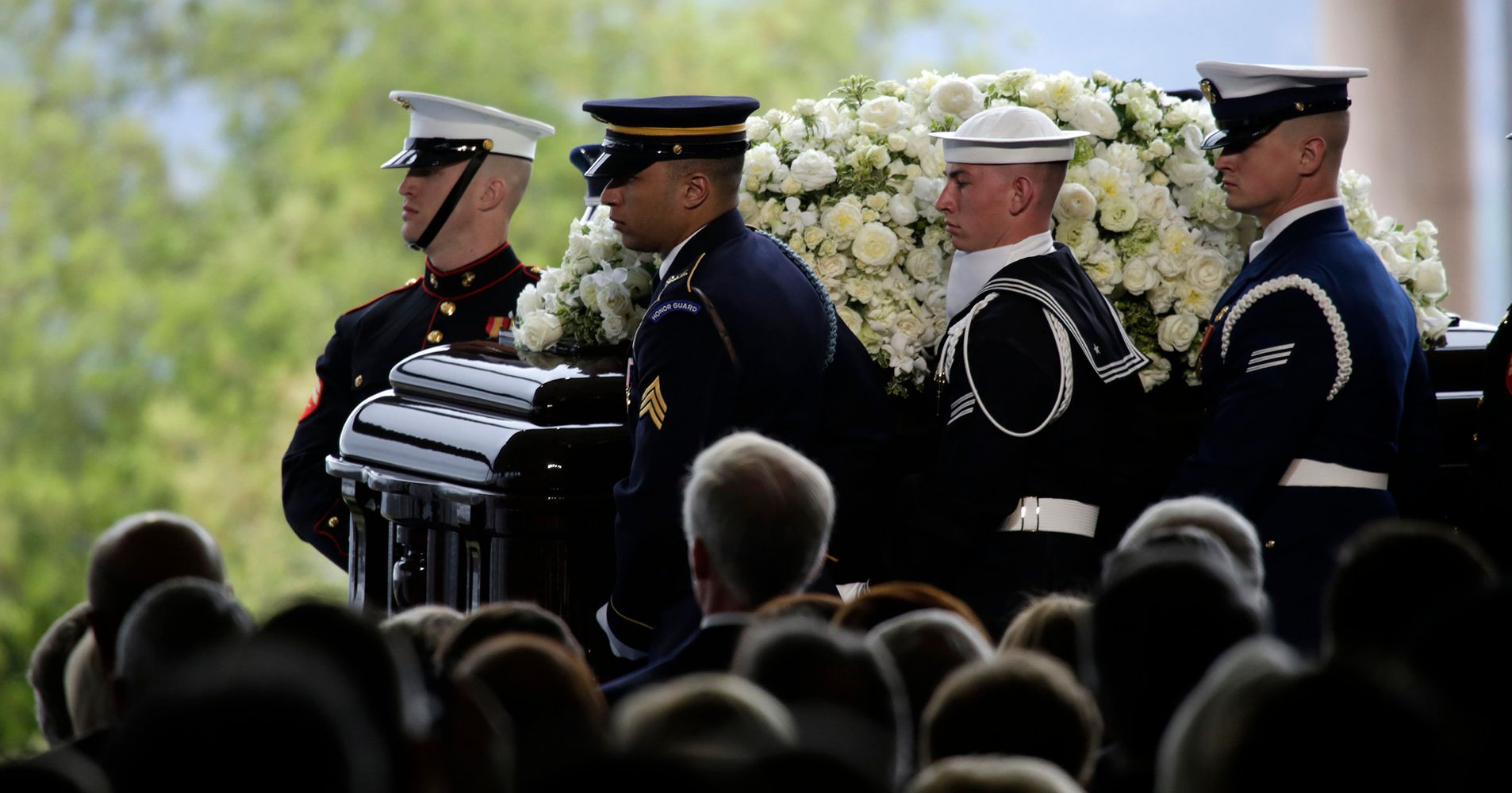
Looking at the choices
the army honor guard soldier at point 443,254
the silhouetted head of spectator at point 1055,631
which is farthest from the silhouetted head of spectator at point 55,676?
the army honor guard soldier at point 443,254

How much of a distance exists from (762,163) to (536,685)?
7.30 ft

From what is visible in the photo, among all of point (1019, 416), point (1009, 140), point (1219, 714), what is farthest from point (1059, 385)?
point (1219, 714)

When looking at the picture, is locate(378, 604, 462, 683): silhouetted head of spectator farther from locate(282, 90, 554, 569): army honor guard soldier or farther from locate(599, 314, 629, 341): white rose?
locate(282, 90, 554, 569): army honor guard soldier

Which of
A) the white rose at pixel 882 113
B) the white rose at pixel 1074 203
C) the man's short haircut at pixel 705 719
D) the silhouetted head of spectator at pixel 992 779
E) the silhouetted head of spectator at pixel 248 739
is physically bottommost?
the silhouetted head of spectator at pixel 992 779

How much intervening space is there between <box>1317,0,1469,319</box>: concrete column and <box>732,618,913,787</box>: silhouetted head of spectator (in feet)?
17.6

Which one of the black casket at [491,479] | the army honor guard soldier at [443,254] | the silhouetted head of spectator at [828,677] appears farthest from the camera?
the army honor guard soldier at [443,254]

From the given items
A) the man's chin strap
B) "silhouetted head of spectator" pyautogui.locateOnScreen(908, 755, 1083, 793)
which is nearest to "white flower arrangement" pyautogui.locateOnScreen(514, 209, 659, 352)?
the man's chin strap

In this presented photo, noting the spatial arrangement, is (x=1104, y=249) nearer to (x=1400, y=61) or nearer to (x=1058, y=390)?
(x=1058, y=390)

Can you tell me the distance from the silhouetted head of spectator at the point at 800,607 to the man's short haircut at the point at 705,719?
475 millimetres

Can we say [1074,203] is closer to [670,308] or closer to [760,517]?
[670,308]

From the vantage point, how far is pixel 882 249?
3688 millimetres

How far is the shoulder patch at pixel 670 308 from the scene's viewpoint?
10.7 ft

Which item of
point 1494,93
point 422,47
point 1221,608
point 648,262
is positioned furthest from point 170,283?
point 1221,608

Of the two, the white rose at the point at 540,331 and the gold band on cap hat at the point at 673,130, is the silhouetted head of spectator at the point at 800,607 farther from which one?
the white rose at the point at 540,331
